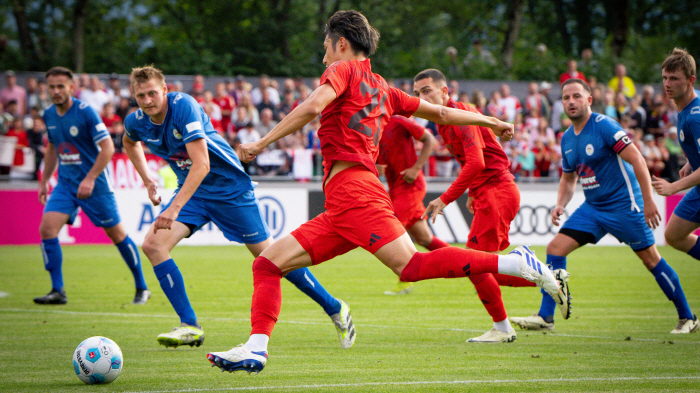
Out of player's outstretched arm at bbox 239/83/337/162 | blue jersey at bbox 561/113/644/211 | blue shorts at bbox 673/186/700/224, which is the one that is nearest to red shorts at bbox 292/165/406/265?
player's outstretched arm at bbox 239/83/337/162

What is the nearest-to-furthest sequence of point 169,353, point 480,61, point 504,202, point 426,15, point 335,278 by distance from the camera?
Answer: point 169,353, point 504,202, point 335,278, point 480,61, point 426,15

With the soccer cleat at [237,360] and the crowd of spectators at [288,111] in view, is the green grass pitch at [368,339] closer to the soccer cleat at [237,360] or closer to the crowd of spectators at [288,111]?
the soccer cleat at [237,360]

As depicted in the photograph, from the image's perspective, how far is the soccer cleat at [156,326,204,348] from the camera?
5.76m

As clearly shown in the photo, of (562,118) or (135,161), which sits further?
(562,118)

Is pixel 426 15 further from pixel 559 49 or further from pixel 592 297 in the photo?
pixel 592 297

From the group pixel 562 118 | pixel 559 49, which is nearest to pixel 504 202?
pixel 562 118

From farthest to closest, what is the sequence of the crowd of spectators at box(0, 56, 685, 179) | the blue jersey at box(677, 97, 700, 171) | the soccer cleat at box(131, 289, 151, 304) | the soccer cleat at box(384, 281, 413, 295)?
1. the crowd of spectators at box(0, 56, 685, 179)
2. the soccer cleat at box(384, 281, 413, 295)
3. the soccer cleat at box(131, 289, 151, 304)
4. the blue jersey at box(677, 97, 700, 171)

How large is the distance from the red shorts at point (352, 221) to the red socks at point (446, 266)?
21 cm

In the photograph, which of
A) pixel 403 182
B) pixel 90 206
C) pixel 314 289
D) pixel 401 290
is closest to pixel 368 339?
pixel 314 289

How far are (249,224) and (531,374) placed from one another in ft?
8.79

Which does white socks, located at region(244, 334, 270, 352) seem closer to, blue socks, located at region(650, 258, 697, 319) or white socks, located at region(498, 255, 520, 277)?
white socks, located at region(498, 255, 520, 277)

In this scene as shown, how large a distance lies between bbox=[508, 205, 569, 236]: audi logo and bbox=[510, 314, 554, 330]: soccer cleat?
10.1 metres

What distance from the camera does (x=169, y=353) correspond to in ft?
19.8

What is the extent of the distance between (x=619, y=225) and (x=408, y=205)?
341cm
